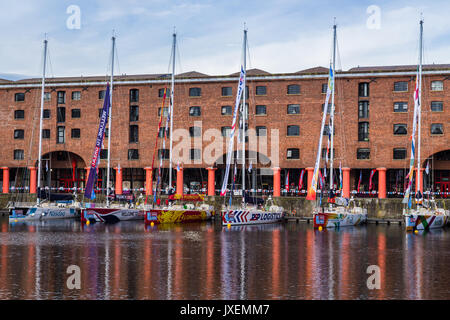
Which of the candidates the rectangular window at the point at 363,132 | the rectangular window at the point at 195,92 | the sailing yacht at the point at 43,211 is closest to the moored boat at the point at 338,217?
the rectangular window at the point at 363,132

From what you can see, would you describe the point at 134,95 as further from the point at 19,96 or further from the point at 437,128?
the point at 437,128

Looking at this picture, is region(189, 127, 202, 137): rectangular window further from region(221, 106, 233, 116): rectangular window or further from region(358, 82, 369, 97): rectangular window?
region(358, 82, 369, 97): rectangular window

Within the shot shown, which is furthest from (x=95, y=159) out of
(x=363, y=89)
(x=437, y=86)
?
(x=437, y=86)

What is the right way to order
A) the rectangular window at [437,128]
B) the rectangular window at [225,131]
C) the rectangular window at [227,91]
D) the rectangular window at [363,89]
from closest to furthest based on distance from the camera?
the rectangular window at [437,128] → the rectangular window at [363,89] → the rectangular window at [225,131] → the rectangular window at [227,91]

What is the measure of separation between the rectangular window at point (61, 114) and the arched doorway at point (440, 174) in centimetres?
4061

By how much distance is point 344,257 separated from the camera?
32.4 m

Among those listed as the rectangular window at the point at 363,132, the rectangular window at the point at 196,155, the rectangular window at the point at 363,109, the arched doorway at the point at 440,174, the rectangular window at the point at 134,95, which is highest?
the rectangular window at the point at 134,95

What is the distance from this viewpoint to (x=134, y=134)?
229 ft

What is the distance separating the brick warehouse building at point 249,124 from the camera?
62.6m

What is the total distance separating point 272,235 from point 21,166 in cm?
3825

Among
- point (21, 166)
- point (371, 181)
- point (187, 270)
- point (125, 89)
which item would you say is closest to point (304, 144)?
point (371, 181)

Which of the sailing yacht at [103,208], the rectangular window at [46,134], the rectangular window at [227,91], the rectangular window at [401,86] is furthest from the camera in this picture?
the rectangular window at [46,134]

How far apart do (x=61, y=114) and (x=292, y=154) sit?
27.3 m

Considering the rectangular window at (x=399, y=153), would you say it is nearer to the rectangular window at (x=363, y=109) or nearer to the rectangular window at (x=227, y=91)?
the rectangular window at (x=363, y=109)
